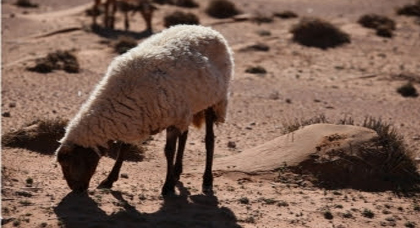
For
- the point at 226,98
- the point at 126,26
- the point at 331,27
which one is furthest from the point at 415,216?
the point at 126,26

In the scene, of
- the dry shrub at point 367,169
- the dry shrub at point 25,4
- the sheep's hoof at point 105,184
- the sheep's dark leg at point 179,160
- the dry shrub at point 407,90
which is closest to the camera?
the sheep's hoof at point 105,184

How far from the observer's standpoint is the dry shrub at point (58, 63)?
18.1 metres

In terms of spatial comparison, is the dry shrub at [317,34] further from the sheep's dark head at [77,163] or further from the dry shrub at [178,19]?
the sheep's dark head at [77,163]

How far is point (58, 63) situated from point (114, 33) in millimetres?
5346

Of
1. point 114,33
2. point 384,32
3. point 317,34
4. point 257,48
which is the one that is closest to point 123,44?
point 114,33

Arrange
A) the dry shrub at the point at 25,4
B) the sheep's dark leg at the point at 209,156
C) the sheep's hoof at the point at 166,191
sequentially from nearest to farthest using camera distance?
the sheep's hoof at the point at 166,191
the sheep's dark leg at the point at 209,156
the dry shrub at the point at 25,4

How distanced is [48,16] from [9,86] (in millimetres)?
11118

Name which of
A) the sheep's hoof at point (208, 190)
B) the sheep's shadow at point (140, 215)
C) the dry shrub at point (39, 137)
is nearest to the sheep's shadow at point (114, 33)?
the dry shrub at point (39, 137)

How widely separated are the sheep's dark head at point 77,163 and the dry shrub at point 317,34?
51.4ft

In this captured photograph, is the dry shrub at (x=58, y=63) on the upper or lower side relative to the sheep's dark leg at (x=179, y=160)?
lower

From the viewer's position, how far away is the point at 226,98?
9633 mm

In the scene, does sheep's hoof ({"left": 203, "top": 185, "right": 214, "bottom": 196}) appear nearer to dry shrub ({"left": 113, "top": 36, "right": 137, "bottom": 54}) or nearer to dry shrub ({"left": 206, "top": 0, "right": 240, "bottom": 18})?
dry shrub ({"left": 113, "top": 36, "right": 137, "bottom": 54})

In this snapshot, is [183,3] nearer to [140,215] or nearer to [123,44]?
[123,44]

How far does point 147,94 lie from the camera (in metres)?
8.39
